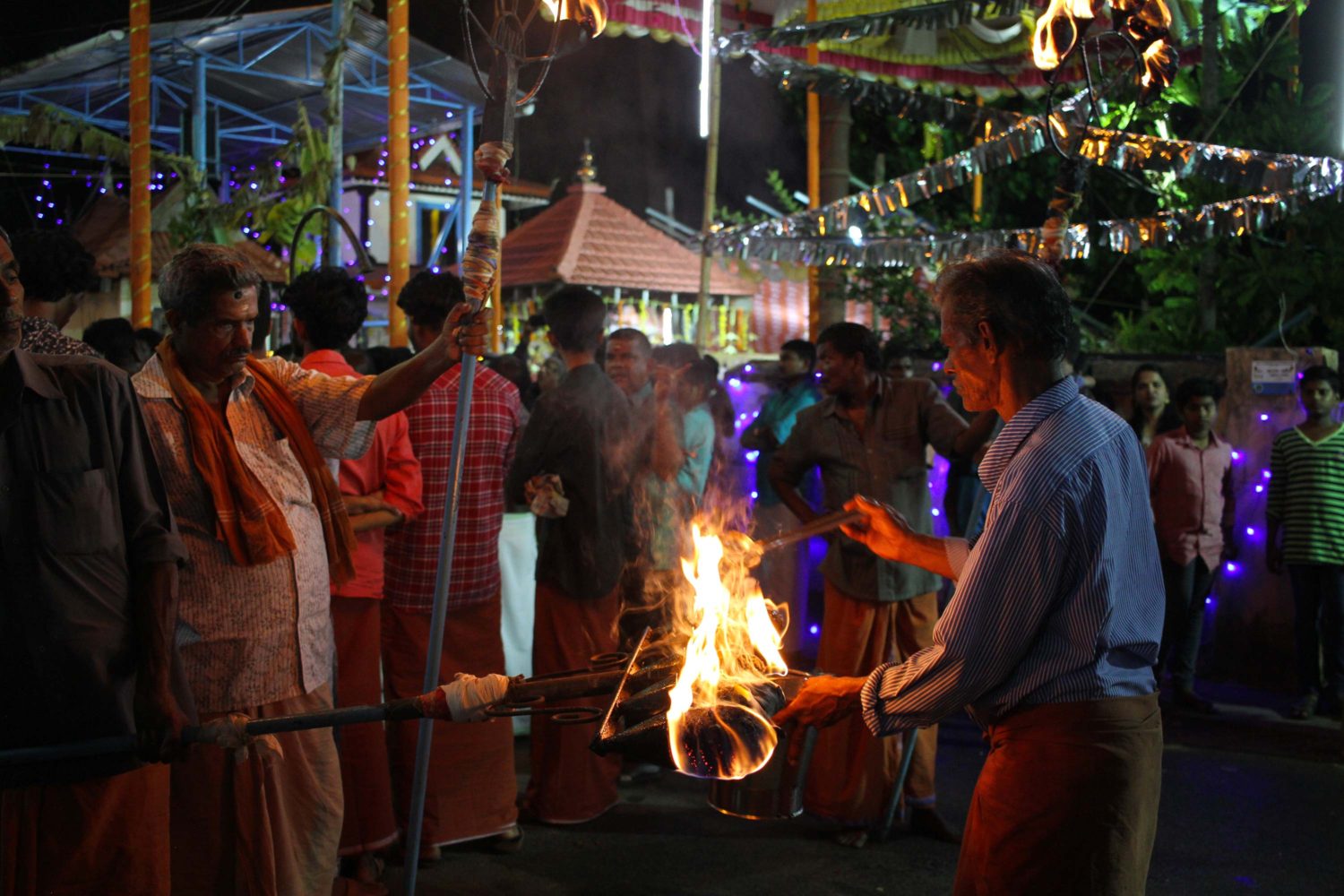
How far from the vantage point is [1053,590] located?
2.62 metres

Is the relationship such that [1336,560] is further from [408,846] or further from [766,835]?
[408,846]

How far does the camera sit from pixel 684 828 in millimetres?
5680

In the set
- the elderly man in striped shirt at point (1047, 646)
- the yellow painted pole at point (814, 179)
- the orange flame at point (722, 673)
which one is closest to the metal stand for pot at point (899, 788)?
the orange flame at point (722, 673)

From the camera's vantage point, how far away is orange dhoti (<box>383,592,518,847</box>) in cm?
509

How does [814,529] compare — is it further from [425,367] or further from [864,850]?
[864,850]

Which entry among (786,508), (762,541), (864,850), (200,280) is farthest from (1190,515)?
(200,280)

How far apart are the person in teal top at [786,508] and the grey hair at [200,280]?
581 cm

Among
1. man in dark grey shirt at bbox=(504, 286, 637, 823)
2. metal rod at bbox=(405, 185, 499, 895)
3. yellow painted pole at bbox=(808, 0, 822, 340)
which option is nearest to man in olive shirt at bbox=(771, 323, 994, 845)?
man in dark grey shirt at bbox=(504, 286, 637, 823)

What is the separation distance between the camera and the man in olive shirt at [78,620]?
2652mm

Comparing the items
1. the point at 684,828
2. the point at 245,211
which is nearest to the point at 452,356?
the point at 684,828

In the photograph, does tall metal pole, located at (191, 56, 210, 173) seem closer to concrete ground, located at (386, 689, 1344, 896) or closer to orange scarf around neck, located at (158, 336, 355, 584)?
concrete ground, located at (386, 689, 1344, 896)

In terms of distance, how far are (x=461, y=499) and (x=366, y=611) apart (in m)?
0.65

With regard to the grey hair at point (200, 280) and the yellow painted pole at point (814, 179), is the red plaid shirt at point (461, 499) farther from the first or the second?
the yellow painted pole at point (814, 179)

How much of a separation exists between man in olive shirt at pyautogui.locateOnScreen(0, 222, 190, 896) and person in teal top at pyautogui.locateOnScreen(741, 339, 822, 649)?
20.3 feet
